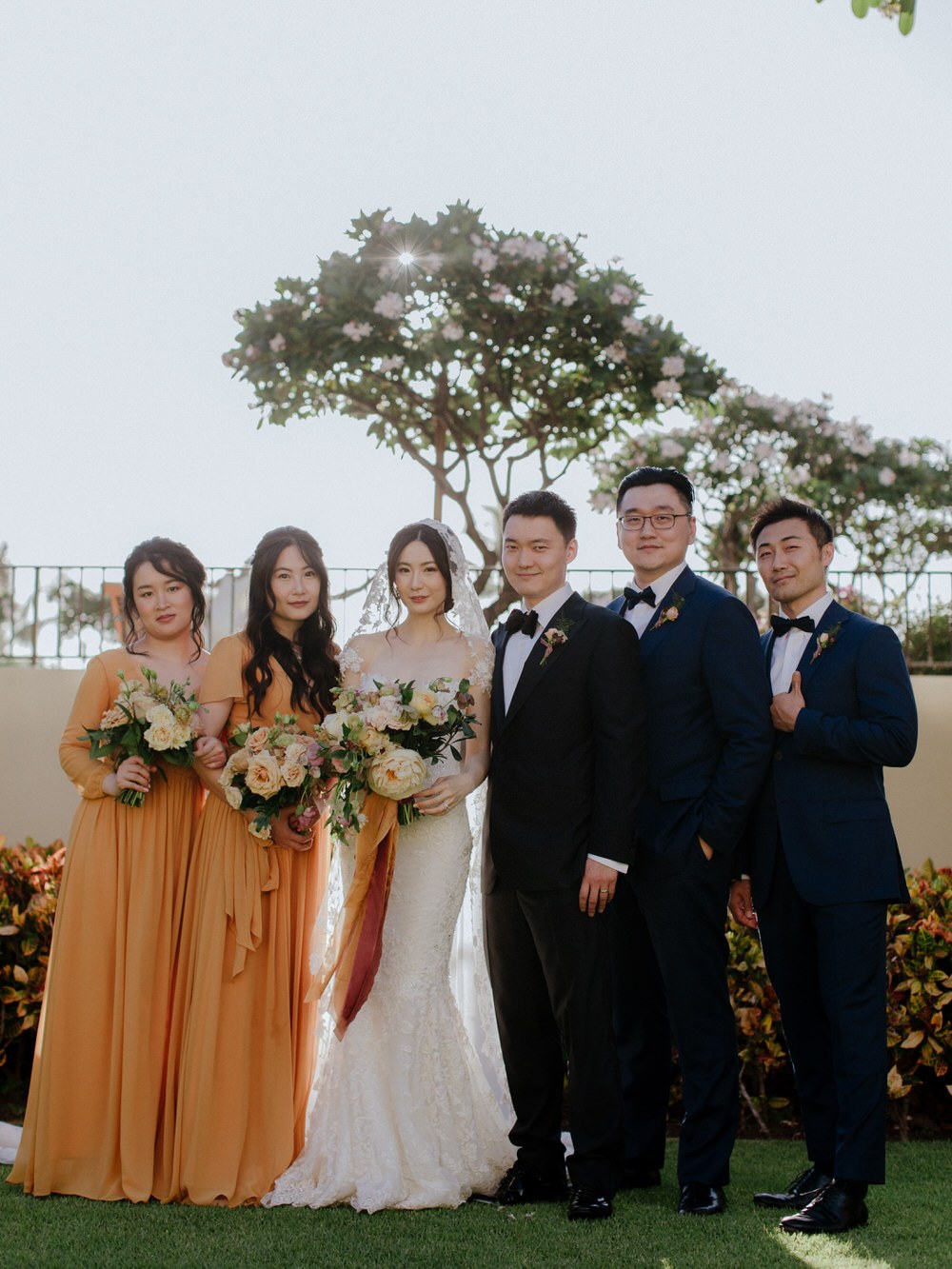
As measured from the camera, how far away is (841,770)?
412cm

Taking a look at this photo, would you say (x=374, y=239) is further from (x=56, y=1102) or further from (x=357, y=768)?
(x=56, y=1102)

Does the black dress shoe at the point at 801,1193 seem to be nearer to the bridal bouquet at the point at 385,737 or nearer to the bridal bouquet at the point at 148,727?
the bridal bouquet at the point at 385,737

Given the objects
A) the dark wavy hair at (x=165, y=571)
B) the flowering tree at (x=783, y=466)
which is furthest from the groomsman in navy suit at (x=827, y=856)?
the flowering tree at (x=783, y=466)

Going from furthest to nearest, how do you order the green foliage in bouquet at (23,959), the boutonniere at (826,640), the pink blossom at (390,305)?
the pink blossom at (390,305) < the green foliage in bouquet at (23,959) < the boutonniere at (826,640)

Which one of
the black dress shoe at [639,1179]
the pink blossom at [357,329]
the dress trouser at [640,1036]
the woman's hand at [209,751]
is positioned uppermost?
the pink blossom at [357,329]

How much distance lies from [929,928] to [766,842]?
1.69 metres

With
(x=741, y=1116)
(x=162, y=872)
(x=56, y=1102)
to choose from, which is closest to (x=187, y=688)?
(x=162, y=872)

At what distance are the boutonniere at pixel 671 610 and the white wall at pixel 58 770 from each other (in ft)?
17.8

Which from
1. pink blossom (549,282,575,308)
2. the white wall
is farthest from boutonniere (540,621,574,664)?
the white wall

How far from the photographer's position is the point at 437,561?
4547mm

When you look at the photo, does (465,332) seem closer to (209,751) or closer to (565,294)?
(565,294)

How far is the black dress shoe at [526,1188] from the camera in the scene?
4.20 metres

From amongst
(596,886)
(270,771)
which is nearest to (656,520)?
(596,886)

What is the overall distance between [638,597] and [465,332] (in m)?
5.05
